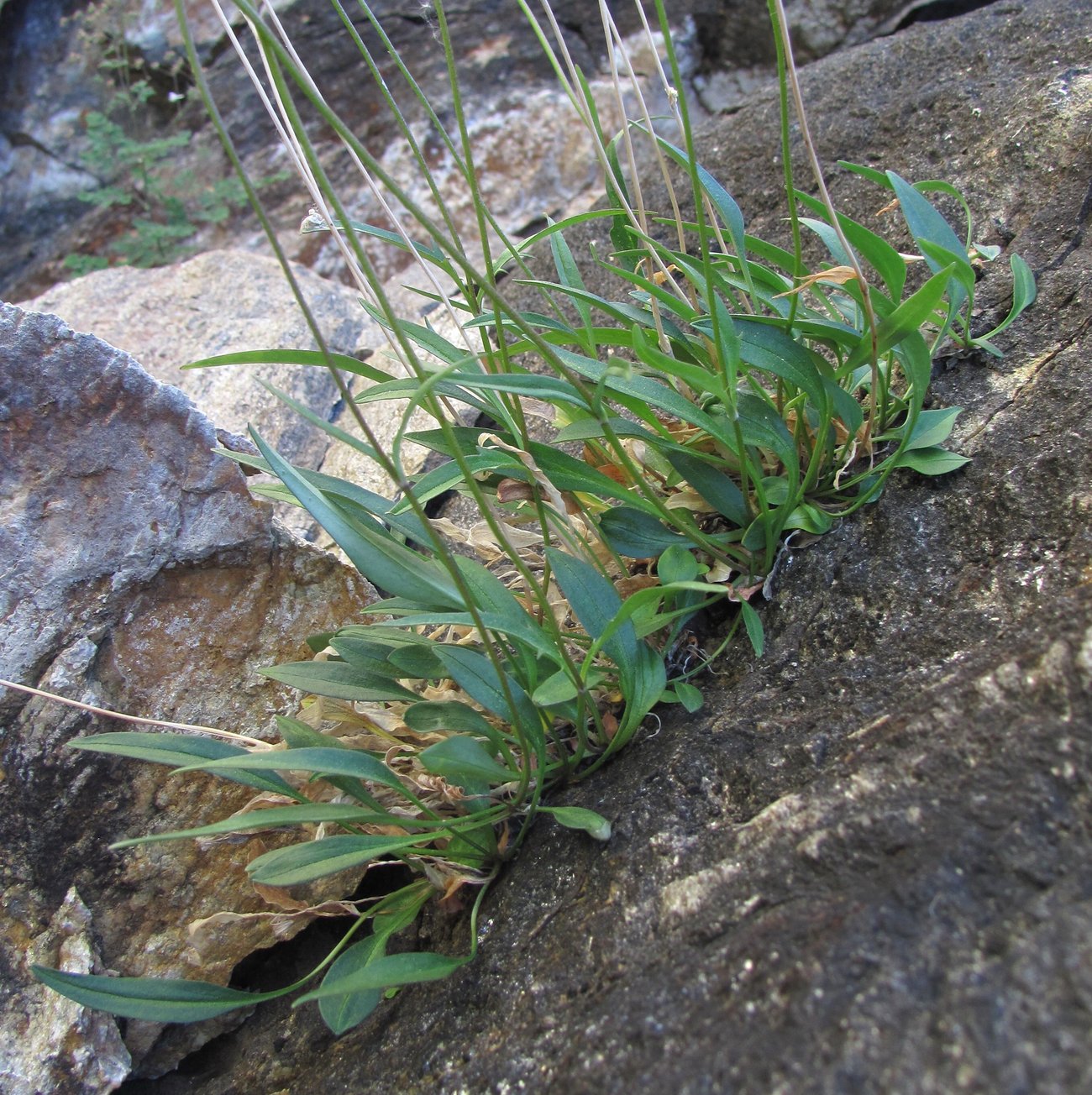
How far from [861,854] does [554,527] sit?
1.87 ft

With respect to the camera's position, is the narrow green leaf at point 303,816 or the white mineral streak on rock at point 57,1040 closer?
the narrow green leaf at point 303,816

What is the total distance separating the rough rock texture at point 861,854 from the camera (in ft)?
1.93

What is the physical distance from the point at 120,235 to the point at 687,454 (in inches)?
112

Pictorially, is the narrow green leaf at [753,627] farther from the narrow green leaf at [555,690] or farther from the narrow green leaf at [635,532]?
the narrow green leaf at [555,690]

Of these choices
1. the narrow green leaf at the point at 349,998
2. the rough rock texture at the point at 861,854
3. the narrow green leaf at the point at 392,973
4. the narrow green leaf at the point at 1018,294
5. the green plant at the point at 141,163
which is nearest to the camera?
the rough rock texture at the point at 861,854

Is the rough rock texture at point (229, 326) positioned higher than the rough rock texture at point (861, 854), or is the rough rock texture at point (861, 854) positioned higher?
the rough rock texture at point (229, 326)

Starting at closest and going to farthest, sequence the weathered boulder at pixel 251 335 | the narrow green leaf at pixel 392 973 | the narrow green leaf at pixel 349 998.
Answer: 1. the narrow green leaf at pixel 392 973
2. the narrow green leaf at pixel 349 998
3. the weathered boulder at pixel 251 335

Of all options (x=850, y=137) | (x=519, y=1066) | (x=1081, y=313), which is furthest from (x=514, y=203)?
(x=519, y=1066)

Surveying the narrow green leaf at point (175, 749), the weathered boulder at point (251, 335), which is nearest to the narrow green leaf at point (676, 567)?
the narrow green leaf at point (175, 749)

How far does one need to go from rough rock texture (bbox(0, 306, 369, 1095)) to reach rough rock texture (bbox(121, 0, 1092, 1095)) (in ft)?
0.57

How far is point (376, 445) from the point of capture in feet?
2.34

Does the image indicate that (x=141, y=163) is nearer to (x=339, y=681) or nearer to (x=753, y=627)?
(x=339, y=681)

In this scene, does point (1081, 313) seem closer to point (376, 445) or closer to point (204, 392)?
point (376, 445)

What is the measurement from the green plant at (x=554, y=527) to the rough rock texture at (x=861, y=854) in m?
0.05
